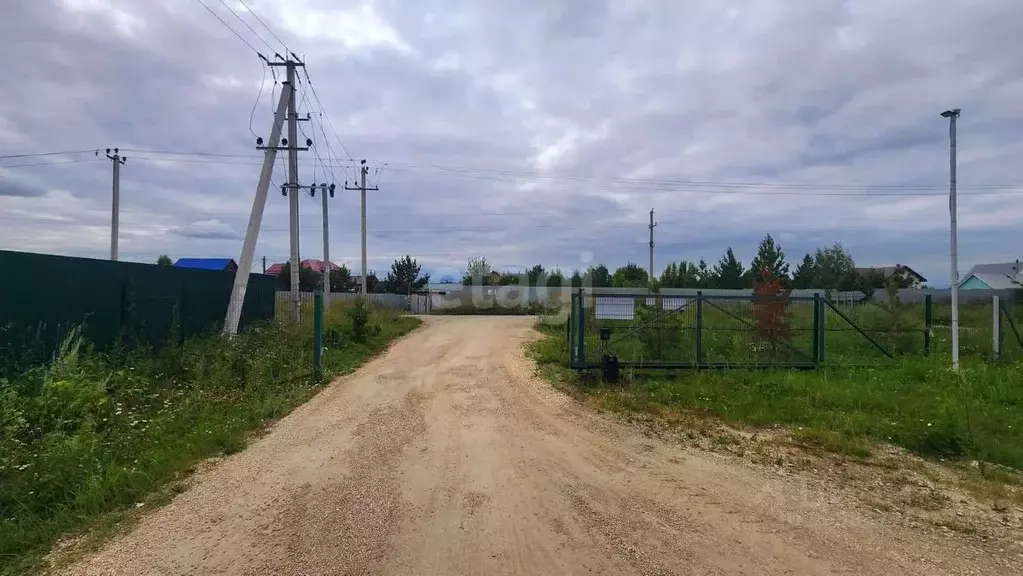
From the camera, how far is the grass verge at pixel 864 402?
6.59 m

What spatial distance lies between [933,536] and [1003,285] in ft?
154

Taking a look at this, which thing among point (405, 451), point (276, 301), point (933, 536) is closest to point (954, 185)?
point (933, 536)

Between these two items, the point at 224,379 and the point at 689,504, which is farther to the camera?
the point at 224,379

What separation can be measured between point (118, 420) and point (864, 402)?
10.6 m

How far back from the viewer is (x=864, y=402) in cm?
849

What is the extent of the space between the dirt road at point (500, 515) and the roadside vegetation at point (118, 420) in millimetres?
525

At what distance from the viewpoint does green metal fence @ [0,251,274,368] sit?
838cm

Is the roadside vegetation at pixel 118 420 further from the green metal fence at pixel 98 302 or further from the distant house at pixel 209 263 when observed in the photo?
the distant house at pixel 209 263

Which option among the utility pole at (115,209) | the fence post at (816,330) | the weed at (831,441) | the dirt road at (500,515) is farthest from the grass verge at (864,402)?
the utility pole at (115,209)

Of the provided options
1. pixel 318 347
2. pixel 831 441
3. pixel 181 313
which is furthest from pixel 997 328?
pixel 181 313

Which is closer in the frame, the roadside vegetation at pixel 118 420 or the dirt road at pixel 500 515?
the dirt road at pixel 500 515

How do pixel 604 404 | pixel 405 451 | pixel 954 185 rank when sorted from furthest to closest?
pixel 954 185, pixel 604 404, pixel 405 451

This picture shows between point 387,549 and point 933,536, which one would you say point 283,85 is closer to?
point 387,549

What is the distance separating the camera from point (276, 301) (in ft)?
68.5
